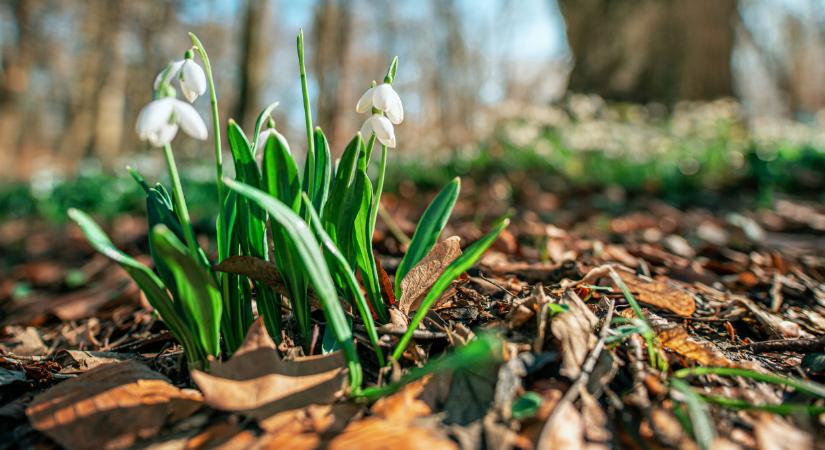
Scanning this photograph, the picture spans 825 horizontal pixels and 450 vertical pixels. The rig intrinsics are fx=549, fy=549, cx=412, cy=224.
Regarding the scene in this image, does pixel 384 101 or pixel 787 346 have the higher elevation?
pixel 384 101

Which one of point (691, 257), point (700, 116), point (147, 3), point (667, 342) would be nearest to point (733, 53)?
point (700, 116)

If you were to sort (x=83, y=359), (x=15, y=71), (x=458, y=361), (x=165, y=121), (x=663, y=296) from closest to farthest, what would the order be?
(x=458, y=361), (x=165, y=121), (x=83, y=359), (x=663, y=296), (x=15, y=71)

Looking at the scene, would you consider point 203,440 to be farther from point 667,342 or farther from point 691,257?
point 691,257

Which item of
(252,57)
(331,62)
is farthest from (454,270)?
(252,57)

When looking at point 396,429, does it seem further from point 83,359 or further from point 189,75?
point 83,359

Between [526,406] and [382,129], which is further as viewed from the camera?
[382,129]

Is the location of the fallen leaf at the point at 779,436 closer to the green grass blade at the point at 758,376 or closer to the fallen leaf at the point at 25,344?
the green grass blade at the point at 758,376

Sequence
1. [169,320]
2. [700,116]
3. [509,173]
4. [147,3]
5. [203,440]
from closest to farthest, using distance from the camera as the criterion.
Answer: [203,440]
[169,320]
[509,173]
[700,116]
[147,3]

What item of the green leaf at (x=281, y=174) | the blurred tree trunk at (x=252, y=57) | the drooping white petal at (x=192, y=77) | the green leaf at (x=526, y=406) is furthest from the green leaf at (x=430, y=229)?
the blurred tree trunk at (x=252, y=57)
